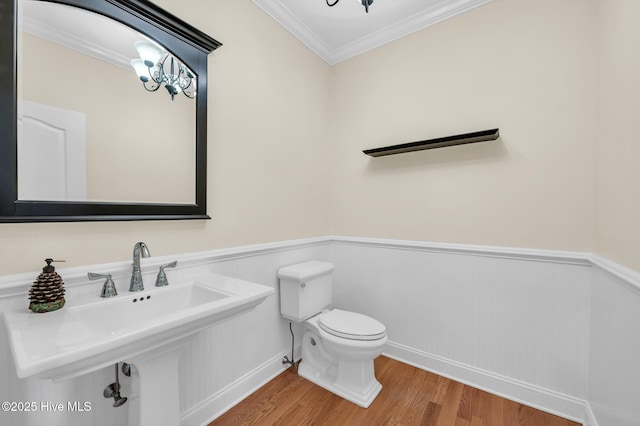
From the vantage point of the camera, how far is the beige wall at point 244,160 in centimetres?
110

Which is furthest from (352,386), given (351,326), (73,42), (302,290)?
(73,42)

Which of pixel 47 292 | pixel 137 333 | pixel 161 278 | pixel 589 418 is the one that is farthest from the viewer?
pixel 589 418

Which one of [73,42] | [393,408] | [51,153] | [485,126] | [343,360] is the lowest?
[393,408]

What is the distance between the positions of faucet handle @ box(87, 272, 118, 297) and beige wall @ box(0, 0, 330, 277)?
86 millimetres

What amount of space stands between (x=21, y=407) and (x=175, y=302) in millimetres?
559

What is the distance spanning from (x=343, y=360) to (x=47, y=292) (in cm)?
155

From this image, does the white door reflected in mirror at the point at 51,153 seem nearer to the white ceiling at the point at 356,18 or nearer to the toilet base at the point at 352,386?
the white ceiling at the point at 356,18

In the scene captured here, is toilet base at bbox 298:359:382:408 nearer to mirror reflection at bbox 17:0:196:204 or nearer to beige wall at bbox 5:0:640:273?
beige wall at bbox 5:0:640:273

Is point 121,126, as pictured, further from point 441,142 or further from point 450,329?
point 450,329

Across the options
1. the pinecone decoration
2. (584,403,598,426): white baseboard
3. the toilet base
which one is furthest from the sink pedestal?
(584,403,598,426): white baseboard

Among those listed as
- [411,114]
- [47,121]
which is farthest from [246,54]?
[411,114]

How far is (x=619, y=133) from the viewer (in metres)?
1.22

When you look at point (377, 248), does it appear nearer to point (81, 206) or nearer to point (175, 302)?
point (175, 302)

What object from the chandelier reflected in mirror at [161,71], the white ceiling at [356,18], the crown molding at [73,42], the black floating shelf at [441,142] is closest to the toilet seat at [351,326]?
the black floating shelf at [441,142]
